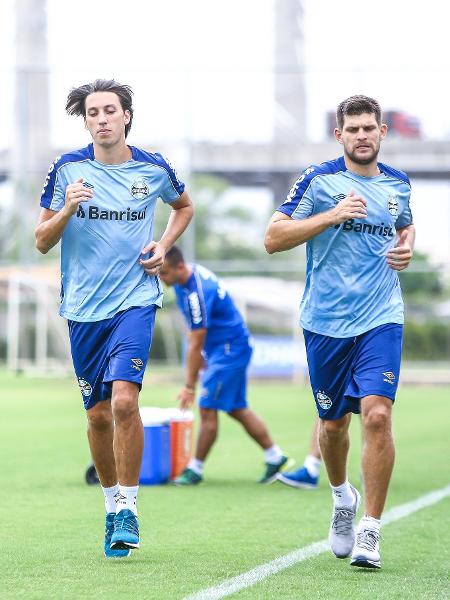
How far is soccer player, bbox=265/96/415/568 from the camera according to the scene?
678 centimetres

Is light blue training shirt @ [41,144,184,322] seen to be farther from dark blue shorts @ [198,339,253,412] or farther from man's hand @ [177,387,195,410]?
dark blue shorts @ [198,339,253,412]

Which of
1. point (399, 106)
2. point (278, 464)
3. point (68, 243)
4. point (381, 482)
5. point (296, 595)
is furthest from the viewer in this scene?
point (399, 106)

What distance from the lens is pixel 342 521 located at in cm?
704

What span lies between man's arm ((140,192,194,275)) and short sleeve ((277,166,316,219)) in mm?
668

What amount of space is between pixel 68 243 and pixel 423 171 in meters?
28.6

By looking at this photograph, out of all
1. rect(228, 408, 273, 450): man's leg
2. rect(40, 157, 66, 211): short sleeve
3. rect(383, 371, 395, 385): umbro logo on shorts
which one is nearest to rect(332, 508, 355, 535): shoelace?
rect(383, 371, 395, 385): umbro logo on shorts

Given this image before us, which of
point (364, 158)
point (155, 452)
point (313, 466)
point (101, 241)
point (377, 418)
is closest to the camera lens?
point (377, 418)

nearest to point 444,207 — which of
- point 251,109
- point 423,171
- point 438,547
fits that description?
point 423,171

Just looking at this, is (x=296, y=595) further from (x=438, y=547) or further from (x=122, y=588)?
(x=438, y=547)

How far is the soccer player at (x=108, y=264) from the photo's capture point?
6.86 metres

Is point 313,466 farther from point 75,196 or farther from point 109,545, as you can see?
point 75,196

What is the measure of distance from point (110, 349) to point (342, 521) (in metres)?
1.47

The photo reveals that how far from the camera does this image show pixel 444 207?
34.4 meters

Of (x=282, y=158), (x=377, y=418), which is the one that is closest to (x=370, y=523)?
(x=377, y=418)
